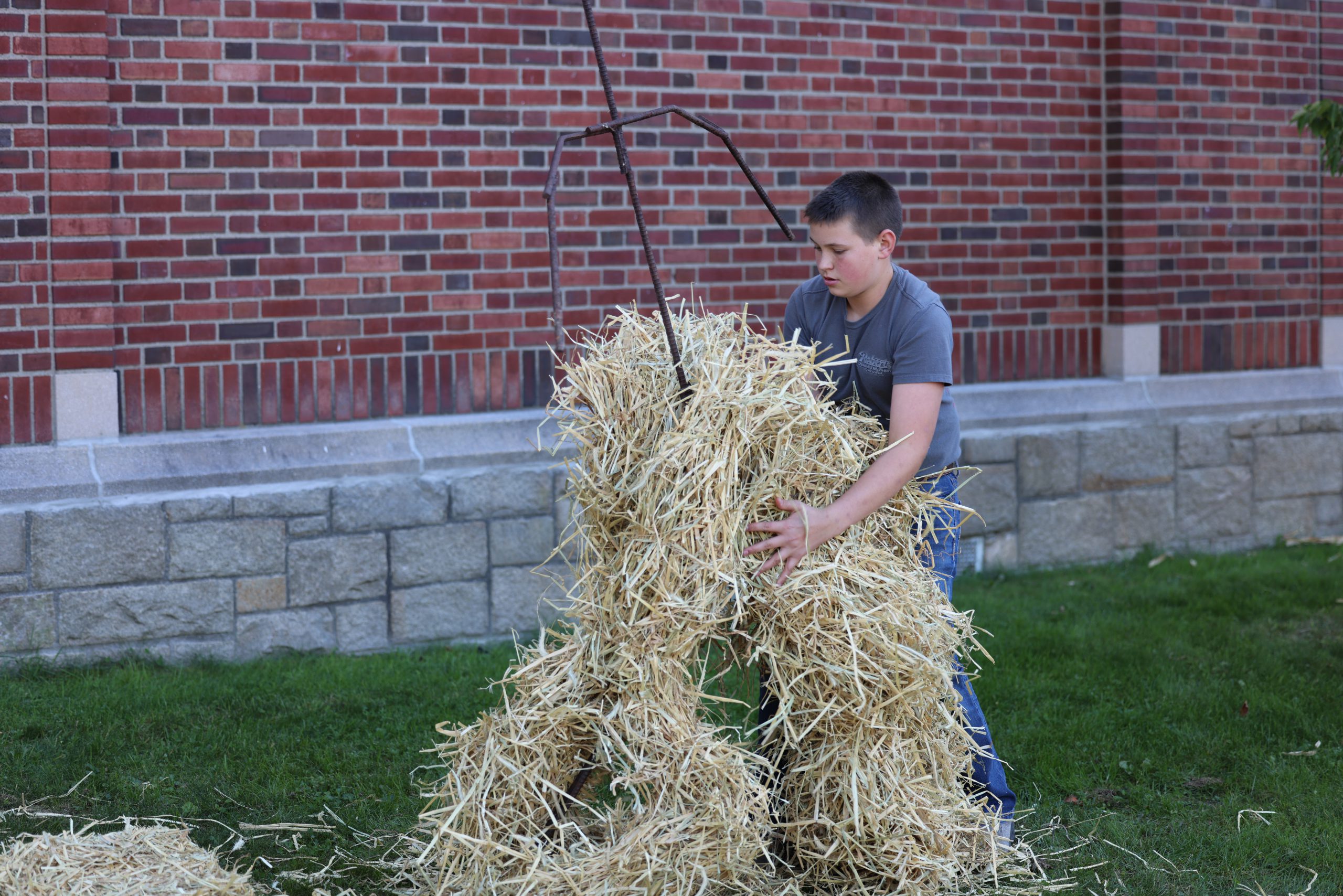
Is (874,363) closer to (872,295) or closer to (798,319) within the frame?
(872,295)

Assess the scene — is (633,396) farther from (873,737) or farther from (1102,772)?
(1102,772)

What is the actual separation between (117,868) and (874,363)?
235 centimetres

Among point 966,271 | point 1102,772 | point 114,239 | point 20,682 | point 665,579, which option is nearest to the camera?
point 665,579

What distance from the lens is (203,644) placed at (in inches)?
215

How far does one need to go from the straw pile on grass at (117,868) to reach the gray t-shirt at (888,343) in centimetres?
205

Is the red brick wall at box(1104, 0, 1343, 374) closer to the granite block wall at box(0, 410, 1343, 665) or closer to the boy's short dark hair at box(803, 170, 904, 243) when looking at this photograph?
the granite block wall at box(0, 410, 1343, 665)

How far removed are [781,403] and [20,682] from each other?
11.3ft

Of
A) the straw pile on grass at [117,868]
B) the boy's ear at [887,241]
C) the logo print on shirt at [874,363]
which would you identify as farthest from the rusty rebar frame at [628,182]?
the straw pile on grass at [117,868]

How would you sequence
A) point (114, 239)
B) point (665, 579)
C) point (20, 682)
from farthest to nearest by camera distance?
point (114, 239) → point (20, 682) → point (665, 579)

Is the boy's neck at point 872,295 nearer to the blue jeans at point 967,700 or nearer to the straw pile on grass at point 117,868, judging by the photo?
the blue jeans at point 967,700

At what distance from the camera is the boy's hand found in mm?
3162

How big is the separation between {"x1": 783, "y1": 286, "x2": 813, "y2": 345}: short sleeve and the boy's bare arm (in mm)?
365

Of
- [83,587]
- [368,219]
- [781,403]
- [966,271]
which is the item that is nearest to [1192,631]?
[966,271]

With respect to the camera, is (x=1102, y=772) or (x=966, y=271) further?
(x=966, y=271)
